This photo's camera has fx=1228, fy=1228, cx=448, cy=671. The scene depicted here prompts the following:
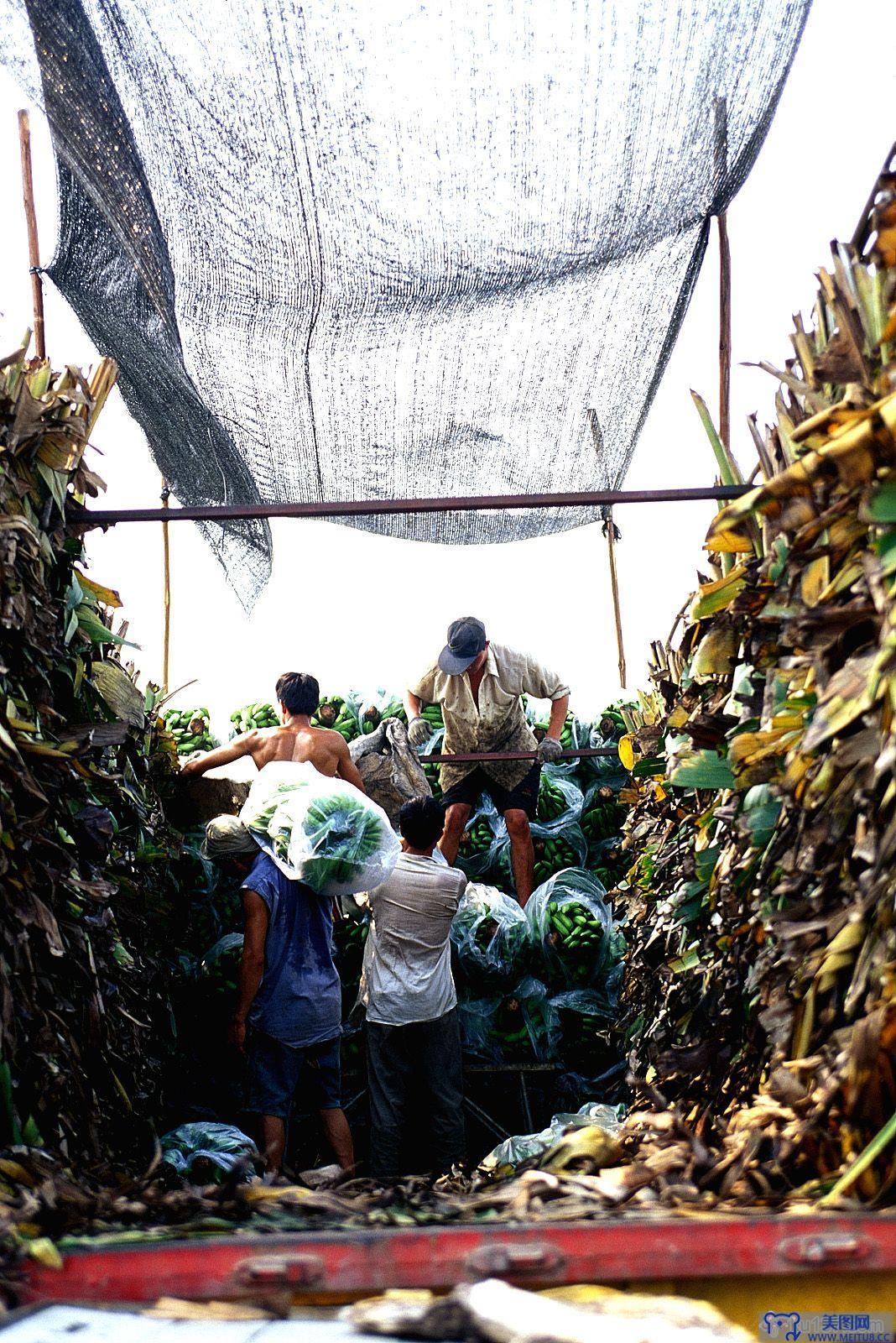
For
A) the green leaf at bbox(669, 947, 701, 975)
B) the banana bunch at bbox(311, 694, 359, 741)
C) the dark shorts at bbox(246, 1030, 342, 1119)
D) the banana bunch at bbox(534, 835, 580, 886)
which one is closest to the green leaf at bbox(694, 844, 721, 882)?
the green leaf at bbox(669, 947, 701, 975)

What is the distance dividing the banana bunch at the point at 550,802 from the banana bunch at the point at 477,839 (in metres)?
0.28

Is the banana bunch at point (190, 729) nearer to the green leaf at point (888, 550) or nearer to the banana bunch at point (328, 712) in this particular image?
the banana bunch at point (328, 712)

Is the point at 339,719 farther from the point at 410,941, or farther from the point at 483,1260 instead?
the point at 483,1260

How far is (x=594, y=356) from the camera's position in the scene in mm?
5219

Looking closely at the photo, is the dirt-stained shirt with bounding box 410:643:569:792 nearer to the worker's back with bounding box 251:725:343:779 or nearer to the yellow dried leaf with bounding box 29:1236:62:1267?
the worker's back with bounding box 251:725:343:779

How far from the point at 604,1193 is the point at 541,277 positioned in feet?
11.4

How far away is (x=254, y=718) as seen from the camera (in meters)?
6.69

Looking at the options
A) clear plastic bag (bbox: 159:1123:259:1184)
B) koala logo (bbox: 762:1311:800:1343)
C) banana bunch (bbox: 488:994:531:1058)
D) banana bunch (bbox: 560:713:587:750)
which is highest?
banana bunch (bbox: 560:713:587:750)

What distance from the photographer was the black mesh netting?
399cm

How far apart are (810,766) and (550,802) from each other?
12.9 feet

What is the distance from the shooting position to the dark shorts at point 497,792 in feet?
20.6

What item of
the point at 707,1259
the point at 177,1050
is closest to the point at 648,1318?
the point at 707,1259

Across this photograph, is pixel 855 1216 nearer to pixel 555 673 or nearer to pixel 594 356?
pixel 594 356

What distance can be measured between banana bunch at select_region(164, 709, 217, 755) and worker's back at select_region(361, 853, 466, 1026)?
1.81m
